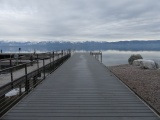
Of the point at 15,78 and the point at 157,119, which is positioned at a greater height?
the point at 15,78

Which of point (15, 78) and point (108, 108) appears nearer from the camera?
point (108, 108)

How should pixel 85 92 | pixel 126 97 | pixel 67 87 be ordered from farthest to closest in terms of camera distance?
1. pixel 67 87
2. pixel 85 92
3. pixel 126 97

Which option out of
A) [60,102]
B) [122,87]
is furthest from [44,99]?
[122,87]

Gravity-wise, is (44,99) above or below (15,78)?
below

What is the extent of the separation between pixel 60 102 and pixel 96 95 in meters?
1.49

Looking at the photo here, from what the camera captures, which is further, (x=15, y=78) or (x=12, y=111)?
(x=15, y=78)

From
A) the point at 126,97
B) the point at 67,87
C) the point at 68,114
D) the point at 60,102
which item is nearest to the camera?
the point at 68,114

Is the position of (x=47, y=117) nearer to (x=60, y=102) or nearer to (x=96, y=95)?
(x=60, y=102)

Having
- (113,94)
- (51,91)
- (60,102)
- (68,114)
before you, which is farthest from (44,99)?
(113,94)

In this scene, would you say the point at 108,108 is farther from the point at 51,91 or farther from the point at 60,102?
the point at 51,91

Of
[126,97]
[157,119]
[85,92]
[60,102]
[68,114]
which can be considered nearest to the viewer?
[157,119]

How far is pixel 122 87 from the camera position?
381 inches

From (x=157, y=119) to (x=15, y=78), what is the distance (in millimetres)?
4653

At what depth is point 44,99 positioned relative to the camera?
758cm
